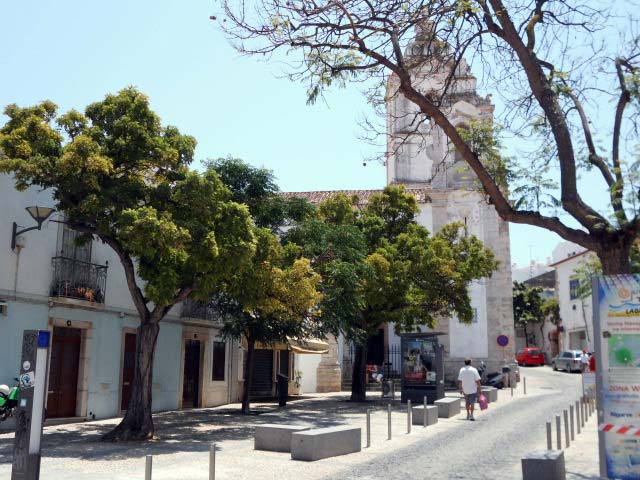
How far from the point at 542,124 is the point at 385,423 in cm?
948

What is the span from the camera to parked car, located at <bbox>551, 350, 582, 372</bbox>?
1833 inches

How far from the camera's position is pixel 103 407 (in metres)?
19.5

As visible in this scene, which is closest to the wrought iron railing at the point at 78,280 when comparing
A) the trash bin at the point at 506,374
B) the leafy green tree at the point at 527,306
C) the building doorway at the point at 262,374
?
the building doorway at the point at 262,374

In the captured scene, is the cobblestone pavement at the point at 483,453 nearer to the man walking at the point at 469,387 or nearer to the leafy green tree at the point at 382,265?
the man walking at the point at 469,387

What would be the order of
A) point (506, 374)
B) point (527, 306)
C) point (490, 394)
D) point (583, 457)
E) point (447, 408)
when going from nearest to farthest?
1. point (583, 457)
2. point (447, 408)
3. point (490, 394)
4. point (506, 374)
5. point (527, 306)

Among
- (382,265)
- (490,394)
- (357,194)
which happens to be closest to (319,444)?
(382,265)

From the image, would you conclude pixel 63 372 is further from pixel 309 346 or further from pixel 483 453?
pixel 309 346

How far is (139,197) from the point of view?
48.4ft

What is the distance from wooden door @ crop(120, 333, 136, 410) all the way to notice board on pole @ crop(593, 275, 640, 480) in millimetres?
14648

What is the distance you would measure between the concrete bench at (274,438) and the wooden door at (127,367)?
8.14 meters

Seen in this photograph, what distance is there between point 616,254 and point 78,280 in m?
13.8

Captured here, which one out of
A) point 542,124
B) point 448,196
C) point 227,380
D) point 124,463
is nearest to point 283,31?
point 542,124

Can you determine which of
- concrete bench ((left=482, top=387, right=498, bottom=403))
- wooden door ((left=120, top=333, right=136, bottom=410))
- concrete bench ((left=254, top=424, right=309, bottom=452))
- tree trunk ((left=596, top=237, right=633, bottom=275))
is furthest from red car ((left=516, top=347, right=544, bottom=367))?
tree trunk ((left=596, top=237, right=633, bottom=275))

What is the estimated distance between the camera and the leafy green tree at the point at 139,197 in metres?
13.7
